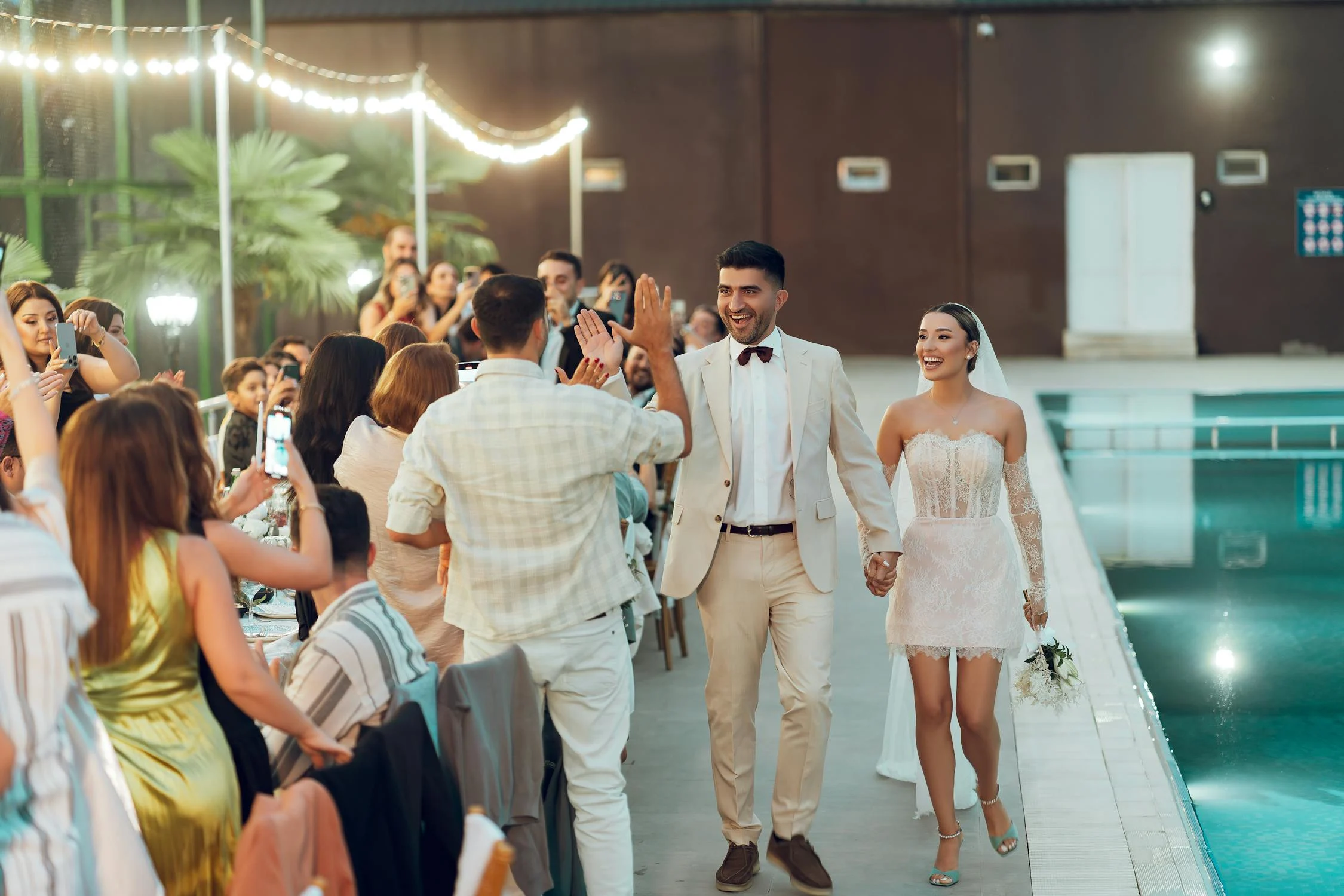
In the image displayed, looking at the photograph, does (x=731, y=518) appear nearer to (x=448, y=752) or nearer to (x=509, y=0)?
(x=448, y=752)

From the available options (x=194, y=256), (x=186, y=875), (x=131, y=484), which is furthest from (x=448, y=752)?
(x=194, y=256)

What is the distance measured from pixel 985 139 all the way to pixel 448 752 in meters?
22.0

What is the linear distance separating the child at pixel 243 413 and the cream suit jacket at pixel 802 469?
3.37 meters

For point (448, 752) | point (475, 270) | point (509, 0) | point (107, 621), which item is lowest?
point (448, 752)

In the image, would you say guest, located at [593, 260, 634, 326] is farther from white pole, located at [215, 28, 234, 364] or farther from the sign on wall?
the sign on wall

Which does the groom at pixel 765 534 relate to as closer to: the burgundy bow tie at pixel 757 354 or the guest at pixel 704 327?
the burgundy bow tie at pixel 757 354

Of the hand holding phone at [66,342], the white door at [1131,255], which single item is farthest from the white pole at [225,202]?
the white door at [1131,255]

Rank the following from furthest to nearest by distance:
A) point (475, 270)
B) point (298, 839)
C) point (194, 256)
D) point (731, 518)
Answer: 1. point (194, 256)
2. point (475, 270)
3. point (731, 518)
4. point (298, 839)

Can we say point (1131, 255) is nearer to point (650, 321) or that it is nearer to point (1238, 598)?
point (1238, 598)

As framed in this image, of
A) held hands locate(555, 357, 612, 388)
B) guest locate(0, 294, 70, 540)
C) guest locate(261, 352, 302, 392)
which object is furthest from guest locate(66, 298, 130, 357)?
guest locate(0, 294, 70, 540)

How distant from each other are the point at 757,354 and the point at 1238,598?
6.21 meters

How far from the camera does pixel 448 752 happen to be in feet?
11.4

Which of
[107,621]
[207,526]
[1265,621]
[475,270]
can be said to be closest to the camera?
[107,621]

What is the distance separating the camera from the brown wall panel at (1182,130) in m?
23.8
